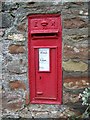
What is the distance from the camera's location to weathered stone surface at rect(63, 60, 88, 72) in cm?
344

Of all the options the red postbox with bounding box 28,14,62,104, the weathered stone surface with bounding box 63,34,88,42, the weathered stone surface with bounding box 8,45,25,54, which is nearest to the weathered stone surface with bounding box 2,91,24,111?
the red postbox with bounding box 28,14,62,104

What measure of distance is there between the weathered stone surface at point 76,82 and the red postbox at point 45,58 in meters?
0.08

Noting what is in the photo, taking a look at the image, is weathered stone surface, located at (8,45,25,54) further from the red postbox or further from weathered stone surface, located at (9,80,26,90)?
weathered stone surface, located at (9,80,26,90)

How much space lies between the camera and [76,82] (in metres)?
3.47

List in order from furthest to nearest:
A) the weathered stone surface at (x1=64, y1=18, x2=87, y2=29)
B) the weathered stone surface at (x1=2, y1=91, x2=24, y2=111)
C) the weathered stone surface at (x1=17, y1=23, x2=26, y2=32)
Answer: the weathered stone surface at (x1=2, y1=91, x2=24, y2=111)
the weathered stone surface at (x1=17, y1=23, x2=26, y2=32)
the weathered stone surface at (x1=64, y1=18, x2=87, y2=29)

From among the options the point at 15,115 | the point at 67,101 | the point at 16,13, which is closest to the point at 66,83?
the point at 67,101

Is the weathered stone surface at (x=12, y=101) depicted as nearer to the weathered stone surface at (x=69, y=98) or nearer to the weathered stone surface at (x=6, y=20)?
the weathered stone surface at (x=69, y=98)

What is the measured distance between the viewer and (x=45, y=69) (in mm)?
3500

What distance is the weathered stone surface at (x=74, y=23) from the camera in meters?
3.40

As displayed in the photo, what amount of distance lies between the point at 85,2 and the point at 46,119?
4.46ft

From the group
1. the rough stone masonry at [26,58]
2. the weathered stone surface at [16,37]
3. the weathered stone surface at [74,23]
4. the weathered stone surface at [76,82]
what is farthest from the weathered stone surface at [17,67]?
the weathered stone surface at [74,23]

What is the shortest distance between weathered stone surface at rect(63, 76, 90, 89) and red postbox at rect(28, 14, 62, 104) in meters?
0.08

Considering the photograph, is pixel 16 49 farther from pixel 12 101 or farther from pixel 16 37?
pixel 12 101

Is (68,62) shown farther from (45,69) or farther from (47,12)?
(47,12)
